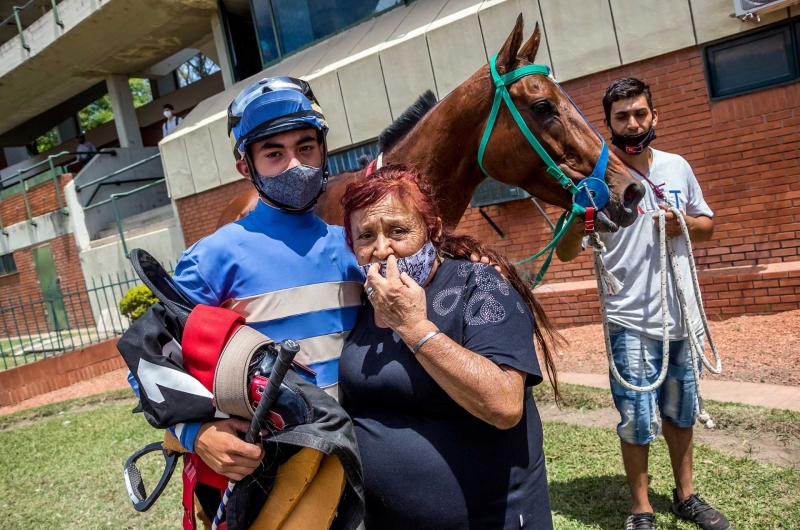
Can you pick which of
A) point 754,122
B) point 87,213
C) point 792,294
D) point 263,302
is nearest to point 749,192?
point 754,122

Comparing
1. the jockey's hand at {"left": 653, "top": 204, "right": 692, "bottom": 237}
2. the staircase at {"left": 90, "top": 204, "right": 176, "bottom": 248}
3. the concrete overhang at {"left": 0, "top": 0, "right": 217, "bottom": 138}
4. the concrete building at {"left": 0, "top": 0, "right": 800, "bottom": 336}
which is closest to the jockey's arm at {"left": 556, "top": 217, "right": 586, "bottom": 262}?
the jockey's hand at {"left": 653, "top": 204, "right": 692, "bottom": 237}

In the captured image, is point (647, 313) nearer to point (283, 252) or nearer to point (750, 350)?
point (283, 252)

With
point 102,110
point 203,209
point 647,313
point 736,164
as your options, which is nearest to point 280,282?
point 647,313

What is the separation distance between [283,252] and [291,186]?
0.23 metres

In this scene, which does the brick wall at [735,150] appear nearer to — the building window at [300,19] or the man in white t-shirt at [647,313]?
the man in white t-shirt at [647,313]

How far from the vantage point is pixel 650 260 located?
9.97 feet

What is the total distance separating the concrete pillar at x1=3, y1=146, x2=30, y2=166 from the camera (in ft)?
79.7

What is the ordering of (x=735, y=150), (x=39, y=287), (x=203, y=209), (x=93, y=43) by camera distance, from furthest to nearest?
(x=39, y=287) → (x=93, y=43) → (x=203, y=209) → (x=735, y=150)

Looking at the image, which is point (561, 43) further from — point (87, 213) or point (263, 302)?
point (87, 213)

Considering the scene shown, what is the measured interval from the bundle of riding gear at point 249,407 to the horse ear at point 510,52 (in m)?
2.27

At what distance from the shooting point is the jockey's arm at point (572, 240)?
3.04m

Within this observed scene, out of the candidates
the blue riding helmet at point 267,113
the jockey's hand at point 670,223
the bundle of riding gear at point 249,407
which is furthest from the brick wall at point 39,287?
the bundle of riding gear at point 249,407

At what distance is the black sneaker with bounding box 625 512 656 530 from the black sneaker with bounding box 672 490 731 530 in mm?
202

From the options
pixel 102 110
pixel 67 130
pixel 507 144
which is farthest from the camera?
pixel 102 110
